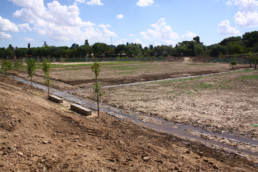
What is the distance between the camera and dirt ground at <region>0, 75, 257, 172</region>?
525 centimetres

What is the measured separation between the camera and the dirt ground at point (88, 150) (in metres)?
5.25

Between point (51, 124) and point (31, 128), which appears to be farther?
point (51, 124)

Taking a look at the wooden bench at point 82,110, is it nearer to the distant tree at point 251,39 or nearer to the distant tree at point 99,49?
the distant tree at point 99,49

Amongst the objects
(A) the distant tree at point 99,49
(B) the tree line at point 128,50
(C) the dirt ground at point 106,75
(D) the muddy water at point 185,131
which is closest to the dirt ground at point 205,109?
(D) the muddy water at point 185,131

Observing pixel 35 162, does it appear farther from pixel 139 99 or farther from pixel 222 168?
pixel 139 99

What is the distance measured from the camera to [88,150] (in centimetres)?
619

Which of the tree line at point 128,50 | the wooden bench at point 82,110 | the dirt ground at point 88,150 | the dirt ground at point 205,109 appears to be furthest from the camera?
the tree line at point 128,50

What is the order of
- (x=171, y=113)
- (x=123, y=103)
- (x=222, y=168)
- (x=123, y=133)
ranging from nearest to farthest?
(x=222, y=168) → (x=123, y=133) → (x=171, y=113) → (x=123, y=103)

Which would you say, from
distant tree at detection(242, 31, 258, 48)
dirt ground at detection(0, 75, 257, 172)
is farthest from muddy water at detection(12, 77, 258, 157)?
distant tree at detection(242, 31, 258, 48)

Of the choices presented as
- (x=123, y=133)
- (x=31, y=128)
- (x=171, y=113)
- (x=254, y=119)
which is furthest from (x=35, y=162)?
(x=254, y=119)

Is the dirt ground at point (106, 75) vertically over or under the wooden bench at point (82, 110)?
over

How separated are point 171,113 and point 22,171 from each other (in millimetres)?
9183

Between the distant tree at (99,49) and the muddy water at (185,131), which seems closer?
the muddy water at (185,131)

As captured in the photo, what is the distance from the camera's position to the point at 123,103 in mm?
15195
